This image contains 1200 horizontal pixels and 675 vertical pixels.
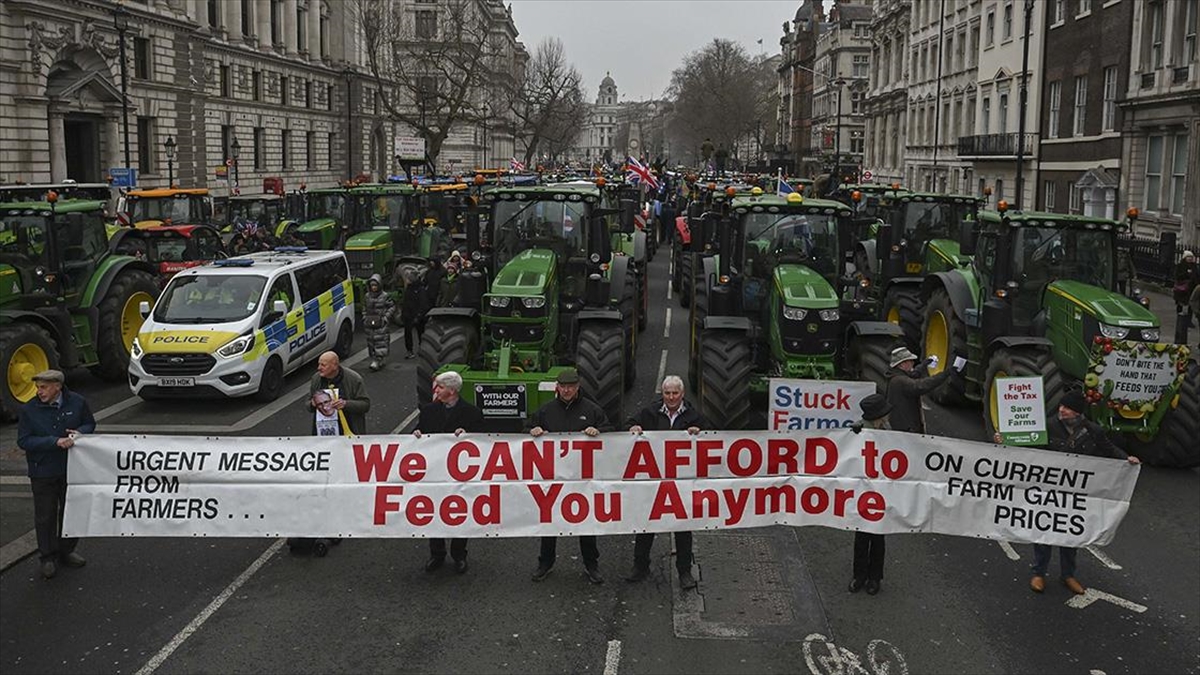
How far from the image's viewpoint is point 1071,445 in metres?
8.92

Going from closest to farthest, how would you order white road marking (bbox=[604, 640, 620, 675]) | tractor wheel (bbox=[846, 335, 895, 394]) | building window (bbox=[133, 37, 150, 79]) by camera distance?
white road marking (bbox=[604, 640, 620, 675]) < tractor wheel (bbox=[846, 335, 895, 394]) < building window (bbox=[133, 37, 150, 79])

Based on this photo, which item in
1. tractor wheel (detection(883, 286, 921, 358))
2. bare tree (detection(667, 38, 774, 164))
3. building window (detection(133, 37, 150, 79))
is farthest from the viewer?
bare tree (detection(667, 38, 774, 164))

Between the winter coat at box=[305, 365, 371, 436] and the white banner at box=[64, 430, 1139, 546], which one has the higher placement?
the winter coat at box=[305, 365, 371, 436]

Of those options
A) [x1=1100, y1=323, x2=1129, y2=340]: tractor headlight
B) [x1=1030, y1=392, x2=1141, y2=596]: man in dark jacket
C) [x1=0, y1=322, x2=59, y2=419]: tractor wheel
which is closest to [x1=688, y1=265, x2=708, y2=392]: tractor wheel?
[x1=1100, y1=323, x2=1129, y2=340]: tractor headlight

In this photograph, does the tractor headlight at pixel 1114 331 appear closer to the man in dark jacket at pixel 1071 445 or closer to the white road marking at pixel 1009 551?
the white road marking at pixel 1009 551

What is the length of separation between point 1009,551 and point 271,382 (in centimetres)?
1089

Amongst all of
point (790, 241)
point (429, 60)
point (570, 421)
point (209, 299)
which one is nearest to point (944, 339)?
point (790, 241)

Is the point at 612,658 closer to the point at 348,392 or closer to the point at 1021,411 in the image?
the point at 348,392

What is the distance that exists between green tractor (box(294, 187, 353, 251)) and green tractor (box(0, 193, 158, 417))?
8.58m

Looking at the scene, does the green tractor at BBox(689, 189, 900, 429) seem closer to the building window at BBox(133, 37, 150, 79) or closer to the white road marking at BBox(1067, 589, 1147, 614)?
the white road marking at BBox(1067, 589, 1147, 614)

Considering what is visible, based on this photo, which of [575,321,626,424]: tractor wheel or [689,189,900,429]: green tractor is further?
[575,321,626,424]: tractor wheel

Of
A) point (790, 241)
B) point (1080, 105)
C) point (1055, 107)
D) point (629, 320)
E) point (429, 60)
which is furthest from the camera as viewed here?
point (429, 60)

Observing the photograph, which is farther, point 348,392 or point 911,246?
point 911,246

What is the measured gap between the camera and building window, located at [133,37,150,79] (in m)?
50.8
